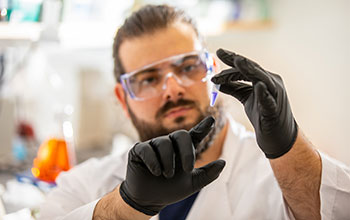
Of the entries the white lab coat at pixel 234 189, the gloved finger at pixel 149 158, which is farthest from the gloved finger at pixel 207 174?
the white lab coat at pixel 234 189

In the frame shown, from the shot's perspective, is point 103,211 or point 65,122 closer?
point 103,211

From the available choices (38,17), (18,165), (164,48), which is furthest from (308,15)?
(18,165)

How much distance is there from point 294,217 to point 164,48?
761 millimetres

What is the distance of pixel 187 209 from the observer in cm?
136

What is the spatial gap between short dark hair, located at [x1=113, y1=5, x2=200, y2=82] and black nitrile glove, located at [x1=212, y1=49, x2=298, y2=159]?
0.60 metres

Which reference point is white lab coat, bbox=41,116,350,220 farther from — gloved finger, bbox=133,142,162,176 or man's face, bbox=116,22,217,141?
gloved finger, bbox=133,142,162,176

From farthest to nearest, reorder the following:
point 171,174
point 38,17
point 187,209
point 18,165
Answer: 1. point 18,165
2. point 38,17
3. point 187,209
4. point 171,174

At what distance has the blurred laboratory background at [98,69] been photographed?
182 centimetres

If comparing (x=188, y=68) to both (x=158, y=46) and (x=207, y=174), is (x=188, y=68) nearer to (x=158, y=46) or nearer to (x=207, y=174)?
(x=158, y=46)

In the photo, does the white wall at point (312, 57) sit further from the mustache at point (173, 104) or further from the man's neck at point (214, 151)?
the mustache at point (173, 104)

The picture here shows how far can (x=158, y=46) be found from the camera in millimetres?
1428

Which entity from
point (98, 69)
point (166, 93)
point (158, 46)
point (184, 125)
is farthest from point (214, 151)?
point (98, 69)

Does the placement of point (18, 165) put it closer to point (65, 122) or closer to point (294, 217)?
point (65, 122)

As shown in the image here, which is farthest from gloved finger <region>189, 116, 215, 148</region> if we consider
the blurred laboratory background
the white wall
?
the white wall
